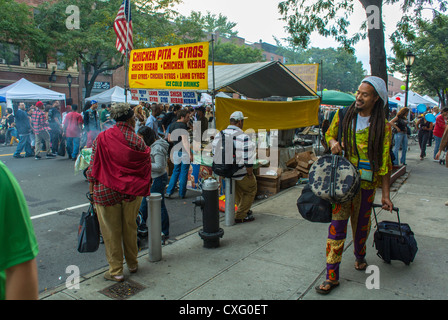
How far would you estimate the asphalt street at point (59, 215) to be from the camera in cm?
438

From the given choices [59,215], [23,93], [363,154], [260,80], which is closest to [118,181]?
[363,154]

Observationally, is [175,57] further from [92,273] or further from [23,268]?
[23,268]

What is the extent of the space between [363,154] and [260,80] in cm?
565

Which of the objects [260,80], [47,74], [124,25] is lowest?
[260,80]

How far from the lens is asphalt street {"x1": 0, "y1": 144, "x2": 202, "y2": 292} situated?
4379 mm

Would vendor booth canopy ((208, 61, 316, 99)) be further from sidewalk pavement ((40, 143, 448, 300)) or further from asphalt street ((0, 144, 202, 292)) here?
sidewalk pavement ((40, 143, 448, 300))

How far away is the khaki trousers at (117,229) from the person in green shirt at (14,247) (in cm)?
241

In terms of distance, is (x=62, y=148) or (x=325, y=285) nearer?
(x=325, y=285)

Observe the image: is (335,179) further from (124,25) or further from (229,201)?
(124,25)

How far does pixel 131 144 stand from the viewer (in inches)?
149

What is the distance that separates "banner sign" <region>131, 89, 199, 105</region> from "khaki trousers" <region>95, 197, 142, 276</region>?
11.0 ft

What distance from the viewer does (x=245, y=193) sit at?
19.2ft

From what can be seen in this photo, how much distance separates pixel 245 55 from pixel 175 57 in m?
42.0

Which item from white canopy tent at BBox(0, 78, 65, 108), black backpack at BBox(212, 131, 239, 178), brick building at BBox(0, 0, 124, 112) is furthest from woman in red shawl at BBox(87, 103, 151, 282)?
brick building at BBox(0, 0, 124, 112)
